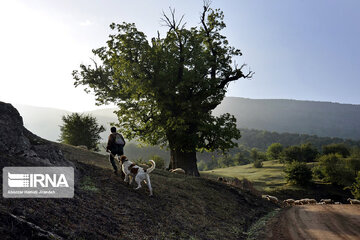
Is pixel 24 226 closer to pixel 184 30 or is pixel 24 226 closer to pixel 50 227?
pixel 50 227

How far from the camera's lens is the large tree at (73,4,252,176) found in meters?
22.9

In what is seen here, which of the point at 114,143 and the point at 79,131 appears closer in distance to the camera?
the point at 114,143

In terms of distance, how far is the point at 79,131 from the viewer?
132ft

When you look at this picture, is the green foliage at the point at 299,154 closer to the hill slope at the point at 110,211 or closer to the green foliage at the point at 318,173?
the green foliage at the point at 318,173

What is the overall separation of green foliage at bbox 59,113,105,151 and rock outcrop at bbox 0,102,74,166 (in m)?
29.5

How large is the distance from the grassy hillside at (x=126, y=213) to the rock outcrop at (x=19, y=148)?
30.6 inches

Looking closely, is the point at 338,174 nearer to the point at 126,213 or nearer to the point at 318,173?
the point at 318,173

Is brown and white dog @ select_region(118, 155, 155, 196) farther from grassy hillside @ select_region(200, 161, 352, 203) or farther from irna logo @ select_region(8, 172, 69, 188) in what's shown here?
grassy hillside @ select_region(200, 161, 352, 203)

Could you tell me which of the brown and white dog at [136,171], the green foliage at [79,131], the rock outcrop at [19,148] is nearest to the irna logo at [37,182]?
the rock outcrop at [19,148]

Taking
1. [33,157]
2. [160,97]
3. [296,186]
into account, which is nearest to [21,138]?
[33,157]

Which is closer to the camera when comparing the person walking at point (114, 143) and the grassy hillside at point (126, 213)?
the grassy hillside at point (126, 213)

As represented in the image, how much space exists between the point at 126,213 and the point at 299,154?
74754 mm

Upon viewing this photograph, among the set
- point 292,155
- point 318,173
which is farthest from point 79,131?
point 292,155

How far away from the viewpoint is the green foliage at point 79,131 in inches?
1577
